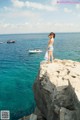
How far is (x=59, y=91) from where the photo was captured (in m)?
13.8

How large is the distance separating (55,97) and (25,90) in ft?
50.7

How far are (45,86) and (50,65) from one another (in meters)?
3.50

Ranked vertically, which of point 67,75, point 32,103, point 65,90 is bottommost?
point 32,103

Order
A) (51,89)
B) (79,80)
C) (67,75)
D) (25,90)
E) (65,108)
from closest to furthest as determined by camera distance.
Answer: (65,108), (79,80), (51,89), (67,75), (25,90)

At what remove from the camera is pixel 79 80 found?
1357 cm

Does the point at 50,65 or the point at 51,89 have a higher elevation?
the point at 50,65

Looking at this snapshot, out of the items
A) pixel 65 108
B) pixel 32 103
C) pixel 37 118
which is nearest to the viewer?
pixel 65 108

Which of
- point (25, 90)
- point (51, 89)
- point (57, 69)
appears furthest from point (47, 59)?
point (25, 90)

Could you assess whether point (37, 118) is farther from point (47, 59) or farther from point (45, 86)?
point (47, 59)

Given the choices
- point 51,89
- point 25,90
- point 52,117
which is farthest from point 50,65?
point 25,90

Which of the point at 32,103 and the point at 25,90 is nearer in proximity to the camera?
the point at 32,103

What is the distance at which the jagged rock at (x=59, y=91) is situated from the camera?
11.8 meters

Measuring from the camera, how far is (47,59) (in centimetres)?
1945

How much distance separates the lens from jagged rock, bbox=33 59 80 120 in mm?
11805
